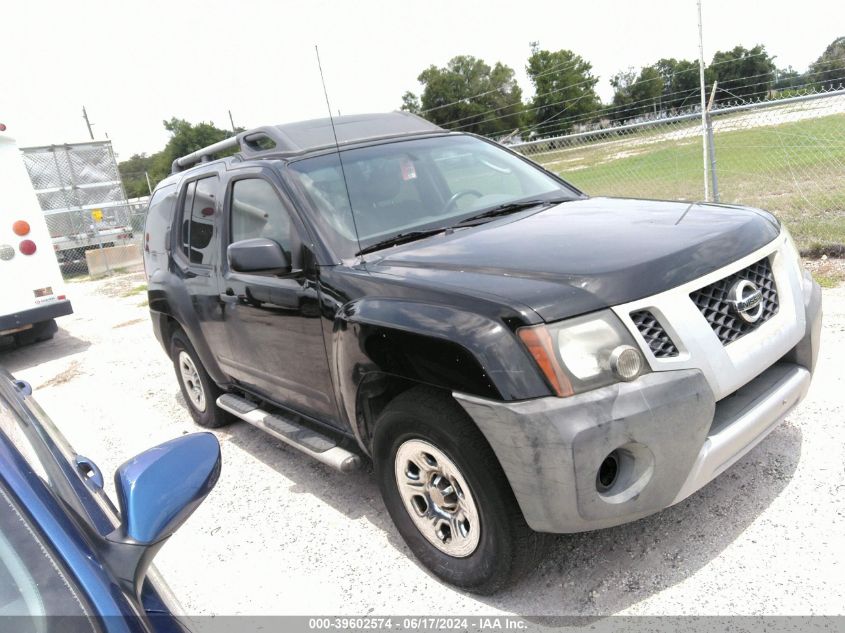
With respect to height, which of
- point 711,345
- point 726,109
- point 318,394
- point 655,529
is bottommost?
point 655,529

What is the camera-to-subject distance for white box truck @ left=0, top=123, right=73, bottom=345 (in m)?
8.39

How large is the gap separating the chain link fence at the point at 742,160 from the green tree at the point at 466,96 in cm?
3138

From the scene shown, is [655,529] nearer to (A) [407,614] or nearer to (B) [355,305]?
(A) [407,614]

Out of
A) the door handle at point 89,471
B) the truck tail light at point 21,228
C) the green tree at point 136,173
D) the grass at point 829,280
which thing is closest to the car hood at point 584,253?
the door handle at point 89,471

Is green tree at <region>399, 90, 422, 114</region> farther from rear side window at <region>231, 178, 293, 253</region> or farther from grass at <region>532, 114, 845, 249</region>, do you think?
rear side window at <region>231, 178, 293, 253</region>

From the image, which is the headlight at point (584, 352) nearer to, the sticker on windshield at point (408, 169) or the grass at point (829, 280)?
the sticker on windshield at point (408, 169)

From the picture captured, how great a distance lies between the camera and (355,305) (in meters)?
3.01

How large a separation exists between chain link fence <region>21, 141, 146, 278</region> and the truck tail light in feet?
31.1

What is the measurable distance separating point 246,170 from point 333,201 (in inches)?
30.6

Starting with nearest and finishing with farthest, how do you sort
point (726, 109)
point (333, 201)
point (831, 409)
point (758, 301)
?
point (758, 301)
point (333, 201)
point (831, 409)
point (726, 109)

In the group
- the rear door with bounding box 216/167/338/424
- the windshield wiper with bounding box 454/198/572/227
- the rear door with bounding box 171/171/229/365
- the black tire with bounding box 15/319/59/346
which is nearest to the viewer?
the rear door with bounding box 216/167/338/424

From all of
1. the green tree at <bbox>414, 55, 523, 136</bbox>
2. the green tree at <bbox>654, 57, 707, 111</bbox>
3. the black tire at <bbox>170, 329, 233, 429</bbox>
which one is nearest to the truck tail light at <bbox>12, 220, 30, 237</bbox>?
the black tire at <bbox>170, 329, 233, 429</bbox>

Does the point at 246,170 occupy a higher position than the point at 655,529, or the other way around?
the point at 246,170

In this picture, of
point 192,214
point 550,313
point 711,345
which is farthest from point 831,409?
point 192,214
